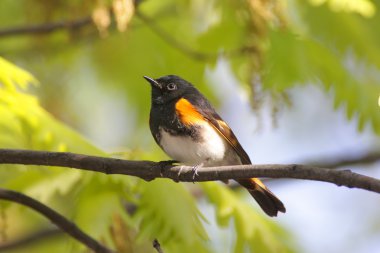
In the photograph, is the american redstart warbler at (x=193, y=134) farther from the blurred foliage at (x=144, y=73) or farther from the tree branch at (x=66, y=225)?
the tree branch at (x=66, y=225)

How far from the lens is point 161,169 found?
132 inches

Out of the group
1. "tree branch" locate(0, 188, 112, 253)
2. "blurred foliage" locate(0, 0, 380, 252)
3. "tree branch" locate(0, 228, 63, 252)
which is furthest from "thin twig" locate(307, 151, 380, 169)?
"tree branch" locate(0, 188, 112, 253)

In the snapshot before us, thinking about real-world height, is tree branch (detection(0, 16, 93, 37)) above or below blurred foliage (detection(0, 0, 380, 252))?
above

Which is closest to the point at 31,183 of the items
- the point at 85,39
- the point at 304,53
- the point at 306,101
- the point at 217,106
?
the point at 304,53

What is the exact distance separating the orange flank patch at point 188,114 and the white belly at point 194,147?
0.19 feet

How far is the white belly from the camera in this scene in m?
4.43

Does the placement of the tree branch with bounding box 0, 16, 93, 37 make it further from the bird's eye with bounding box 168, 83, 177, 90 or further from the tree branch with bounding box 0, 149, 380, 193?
the tree branch with bounding box 0, 149, 380, 193

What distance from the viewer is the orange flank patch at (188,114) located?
4.48 metres

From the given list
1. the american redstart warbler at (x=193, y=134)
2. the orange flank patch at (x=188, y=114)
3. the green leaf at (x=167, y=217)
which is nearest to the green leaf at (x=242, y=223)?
the american redstart warbler at (x=193, y=134)

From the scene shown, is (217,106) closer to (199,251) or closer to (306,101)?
(306,101)

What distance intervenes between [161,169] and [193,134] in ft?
3.65

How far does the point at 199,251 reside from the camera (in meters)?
3.96

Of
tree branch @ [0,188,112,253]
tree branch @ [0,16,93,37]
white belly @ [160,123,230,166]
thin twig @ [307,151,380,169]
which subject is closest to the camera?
tree branch @ [0,188,112,253]

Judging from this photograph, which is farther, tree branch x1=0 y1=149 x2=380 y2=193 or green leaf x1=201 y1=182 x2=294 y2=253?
green leaf x1=201 y1=182 x2=294 y2=253
